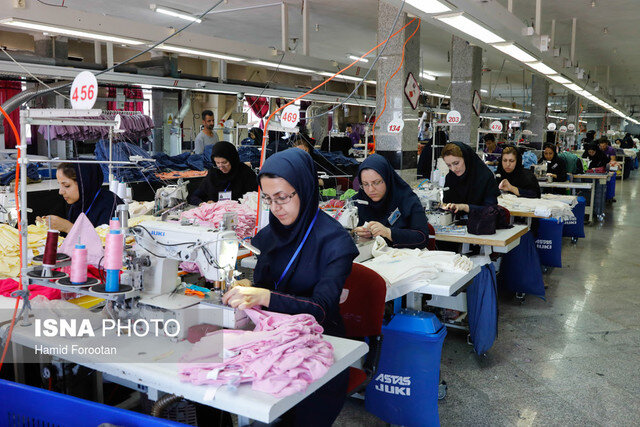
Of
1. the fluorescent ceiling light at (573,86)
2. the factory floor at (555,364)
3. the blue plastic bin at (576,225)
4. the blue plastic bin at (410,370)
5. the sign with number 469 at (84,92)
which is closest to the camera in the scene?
the sign with number 469 at (84,92)

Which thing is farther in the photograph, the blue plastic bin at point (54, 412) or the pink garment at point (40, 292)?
the pink garment at point (40, 292)

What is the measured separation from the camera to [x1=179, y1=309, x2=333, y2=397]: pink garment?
1.44 metres

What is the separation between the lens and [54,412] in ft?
5.05

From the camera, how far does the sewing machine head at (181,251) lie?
6.50ft

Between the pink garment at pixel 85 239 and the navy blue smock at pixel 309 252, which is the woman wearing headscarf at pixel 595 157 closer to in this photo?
the navy blue smock at pixel 309 252

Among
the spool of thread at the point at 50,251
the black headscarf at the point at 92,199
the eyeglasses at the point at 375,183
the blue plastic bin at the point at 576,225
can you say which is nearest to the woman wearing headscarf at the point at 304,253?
the spool of thread at the point at 50,251

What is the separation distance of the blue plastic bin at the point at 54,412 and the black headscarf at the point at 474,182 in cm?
352

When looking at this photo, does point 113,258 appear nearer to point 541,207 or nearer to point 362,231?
point 362,231

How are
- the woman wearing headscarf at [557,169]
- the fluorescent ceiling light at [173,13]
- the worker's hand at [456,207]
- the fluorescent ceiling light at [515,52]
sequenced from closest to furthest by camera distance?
1. the worker's hand at [456,207]
2. the fluorescent ceiling light at [515,52]
3. the fluorescent ceiling light at [173,13]
4. the woman wearing headscarf at [557,169]

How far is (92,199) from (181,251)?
66.8 inches

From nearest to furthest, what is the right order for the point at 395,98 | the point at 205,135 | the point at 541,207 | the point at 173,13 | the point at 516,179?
the point at 541,207
the point at 516,179
the point at 395,98
the point at 173,13
the point at 205,135

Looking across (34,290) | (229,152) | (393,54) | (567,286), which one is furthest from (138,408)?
(393,54)

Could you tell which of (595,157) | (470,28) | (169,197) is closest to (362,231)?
(169,197)

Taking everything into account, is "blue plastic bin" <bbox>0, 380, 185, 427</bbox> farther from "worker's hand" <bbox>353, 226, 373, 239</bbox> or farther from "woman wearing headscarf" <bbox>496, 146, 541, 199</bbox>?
"woman wearing headscarf" <bbox>496, 146, 541, 199</bbox>
